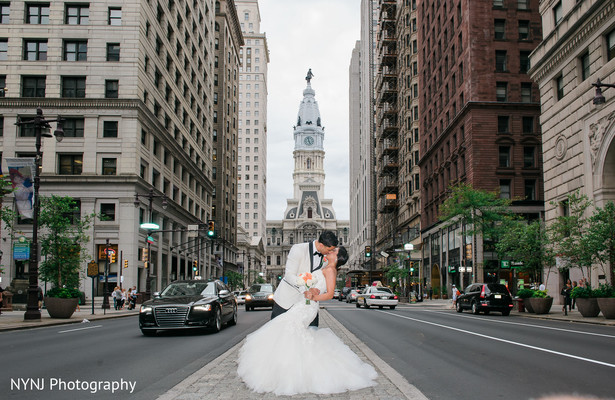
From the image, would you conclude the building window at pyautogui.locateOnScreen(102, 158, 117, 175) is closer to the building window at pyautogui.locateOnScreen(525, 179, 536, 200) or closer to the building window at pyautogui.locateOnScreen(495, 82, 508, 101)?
the building window at pyautogui.locateOnScreen(495, 82, 508, 101)

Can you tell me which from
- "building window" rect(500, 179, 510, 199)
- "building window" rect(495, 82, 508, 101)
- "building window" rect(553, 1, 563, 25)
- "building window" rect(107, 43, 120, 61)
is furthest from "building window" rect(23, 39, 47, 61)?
"building window" rect(500, 179, 510, 199)

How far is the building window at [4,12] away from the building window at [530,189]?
4334 centimetres

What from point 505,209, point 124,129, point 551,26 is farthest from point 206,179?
point 551,26

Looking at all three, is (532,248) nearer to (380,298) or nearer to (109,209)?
(380,298)

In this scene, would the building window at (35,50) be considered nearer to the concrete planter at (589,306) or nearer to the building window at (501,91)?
the building window at (501,91)

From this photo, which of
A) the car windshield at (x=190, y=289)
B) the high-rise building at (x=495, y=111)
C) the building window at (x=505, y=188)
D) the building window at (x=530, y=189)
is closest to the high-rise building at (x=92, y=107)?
the car windshield at (x=190, y=289)

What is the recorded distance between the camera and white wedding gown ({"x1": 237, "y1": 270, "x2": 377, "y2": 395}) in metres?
6.77

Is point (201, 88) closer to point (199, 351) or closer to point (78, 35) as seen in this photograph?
point (78, 35)

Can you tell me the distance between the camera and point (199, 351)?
39.5 feet

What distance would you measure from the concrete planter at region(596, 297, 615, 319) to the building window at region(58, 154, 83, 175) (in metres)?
35.6

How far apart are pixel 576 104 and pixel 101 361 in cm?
3036

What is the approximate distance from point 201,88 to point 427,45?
28015mm

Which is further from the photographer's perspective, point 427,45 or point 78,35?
point 427,45

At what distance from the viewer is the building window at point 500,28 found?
48469mm
